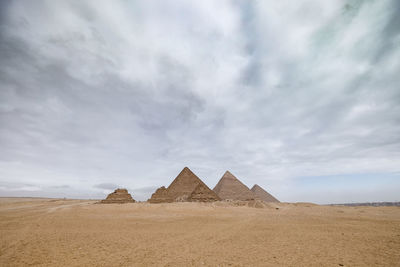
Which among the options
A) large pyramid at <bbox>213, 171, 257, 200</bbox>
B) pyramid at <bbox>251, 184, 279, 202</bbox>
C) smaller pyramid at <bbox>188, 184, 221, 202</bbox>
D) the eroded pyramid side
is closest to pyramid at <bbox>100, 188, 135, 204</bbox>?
the eroded pyramid side

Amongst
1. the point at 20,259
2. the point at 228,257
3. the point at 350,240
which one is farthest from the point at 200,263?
the point at 350,240

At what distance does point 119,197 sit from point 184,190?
52.4 ft

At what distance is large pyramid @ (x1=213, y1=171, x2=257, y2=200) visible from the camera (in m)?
63.7

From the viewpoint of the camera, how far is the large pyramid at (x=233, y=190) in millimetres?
63656

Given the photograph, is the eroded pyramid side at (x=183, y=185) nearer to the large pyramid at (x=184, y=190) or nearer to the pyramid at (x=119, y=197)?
the large pyramid at (x=184, y=190)

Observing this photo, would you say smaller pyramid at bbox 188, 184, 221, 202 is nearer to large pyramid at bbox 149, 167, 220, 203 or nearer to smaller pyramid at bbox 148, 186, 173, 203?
large pyramid at bbox 149, 167, 220, 203

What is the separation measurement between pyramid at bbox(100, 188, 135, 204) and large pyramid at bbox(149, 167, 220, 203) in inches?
235

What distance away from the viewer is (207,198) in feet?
160

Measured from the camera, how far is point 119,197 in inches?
2008

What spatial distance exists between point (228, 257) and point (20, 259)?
7007 mm

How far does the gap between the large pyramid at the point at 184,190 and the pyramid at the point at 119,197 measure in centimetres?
598

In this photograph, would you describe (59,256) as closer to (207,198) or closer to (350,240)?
(350,240)

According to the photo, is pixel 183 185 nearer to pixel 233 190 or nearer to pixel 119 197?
pixel 119 197

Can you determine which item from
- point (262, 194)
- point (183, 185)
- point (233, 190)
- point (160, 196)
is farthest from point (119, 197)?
point (262, 194)
